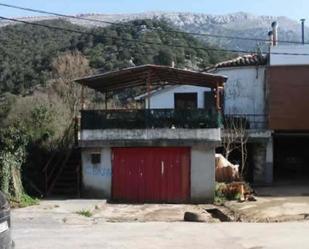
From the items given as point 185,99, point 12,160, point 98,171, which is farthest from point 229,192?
point 185,99

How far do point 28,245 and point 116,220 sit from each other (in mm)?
6062

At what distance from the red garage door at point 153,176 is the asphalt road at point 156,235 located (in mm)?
8000

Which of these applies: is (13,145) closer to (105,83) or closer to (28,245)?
(105,83)

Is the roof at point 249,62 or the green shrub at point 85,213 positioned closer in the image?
the green shrub at point 85,213

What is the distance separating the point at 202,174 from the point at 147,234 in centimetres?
1109

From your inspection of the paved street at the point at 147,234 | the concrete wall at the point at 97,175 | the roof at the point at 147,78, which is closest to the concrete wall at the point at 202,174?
the roof at the point at 147,78

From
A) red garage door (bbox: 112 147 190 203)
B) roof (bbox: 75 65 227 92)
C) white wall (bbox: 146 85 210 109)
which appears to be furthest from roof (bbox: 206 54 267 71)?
red garage door (bbox: 112 147 190 203)

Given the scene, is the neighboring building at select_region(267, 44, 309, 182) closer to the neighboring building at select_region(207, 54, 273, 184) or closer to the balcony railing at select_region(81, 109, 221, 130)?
the neighboring building at select_region(207, 54, 273, 184)

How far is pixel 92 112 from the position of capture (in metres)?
27.0

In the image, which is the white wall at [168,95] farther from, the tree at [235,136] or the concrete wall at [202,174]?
the concrete wall at [202,174]

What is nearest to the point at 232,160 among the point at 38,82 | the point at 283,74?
the point at 283,74

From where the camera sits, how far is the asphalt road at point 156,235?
560 inches

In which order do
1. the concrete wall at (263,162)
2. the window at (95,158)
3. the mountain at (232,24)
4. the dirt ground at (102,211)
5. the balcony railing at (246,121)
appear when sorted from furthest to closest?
the mountain at (232,24) → the concrete wall at (263,162) → the balcony railing at (246,121) → the window at (95,158) → the dirt ground at (102,211)

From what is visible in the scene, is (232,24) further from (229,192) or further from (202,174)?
(202,174)
